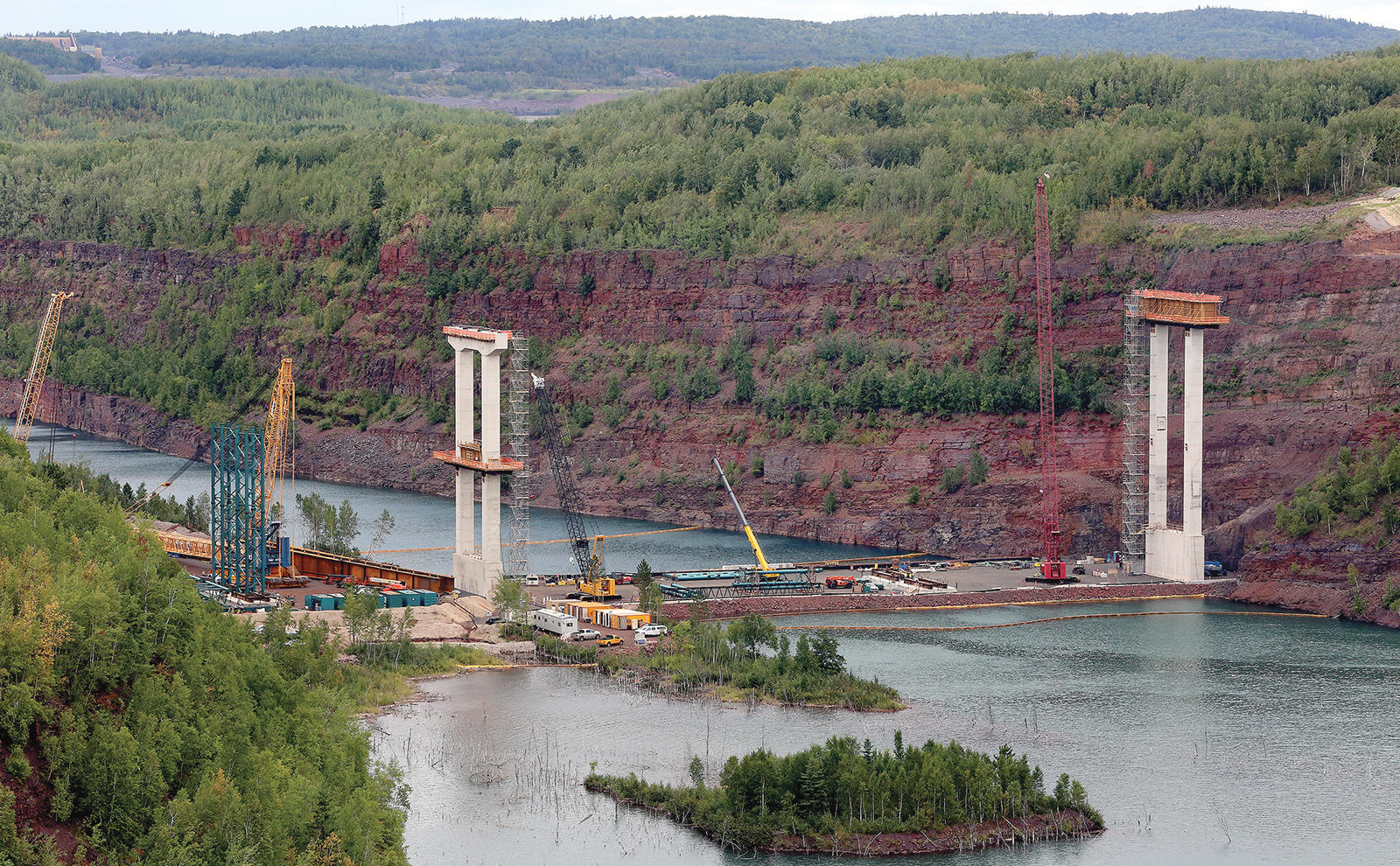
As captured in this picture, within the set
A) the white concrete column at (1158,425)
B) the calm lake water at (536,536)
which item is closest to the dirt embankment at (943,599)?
the white concrete column at (1158,425)

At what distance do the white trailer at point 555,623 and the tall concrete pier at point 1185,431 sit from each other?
34.6m

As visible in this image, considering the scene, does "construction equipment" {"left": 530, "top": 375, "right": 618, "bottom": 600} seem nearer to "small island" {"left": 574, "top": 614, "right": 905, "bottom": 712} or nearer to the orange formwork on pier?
the orange formwork on pier

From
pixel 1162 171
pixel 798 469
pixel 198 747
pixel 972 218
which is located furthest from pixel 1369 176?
pixel 198 747

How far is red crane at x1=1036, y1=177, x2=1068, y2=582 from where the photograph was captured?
134 m

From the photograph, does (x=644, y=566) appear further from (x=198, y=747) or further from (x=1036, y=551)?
(x=198, y=747)

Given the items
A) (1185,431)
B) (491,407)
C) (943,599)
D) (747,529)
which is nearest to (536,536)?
(747,529)

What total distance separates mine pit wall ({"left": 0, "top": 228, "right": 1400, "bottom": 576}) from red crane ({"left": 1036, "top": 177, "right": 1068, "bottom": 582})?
181 cm

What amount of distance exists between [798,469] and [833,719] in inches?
2590

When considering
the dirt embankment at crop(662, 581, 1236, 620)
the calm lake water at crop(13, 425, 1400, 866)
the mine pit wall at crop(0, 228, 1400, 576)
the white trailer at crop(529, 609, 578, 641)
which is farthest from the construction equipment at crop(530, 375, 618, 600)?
the calm lake water at crop(13, 425, 1400, 866)

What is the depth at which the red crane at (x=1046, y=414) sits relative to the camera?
133875 millimetres

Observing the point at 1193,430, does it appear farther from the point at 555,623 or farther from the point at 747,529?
the point at 555,623

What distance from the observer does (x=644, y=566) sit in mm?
121062

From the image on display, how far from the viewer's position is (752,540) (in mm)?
143875

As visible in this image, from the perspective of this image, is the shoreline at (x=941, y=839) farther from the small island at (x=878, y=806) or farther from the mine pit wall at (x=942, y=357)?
the mine pit wall at (x=942, y=357)
